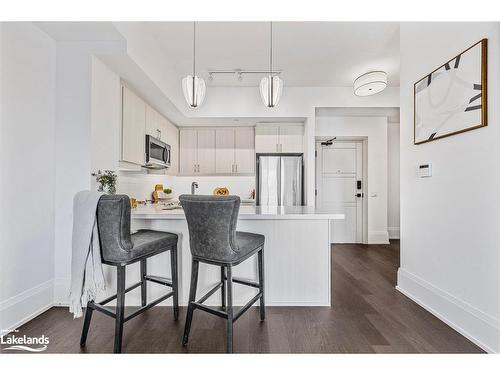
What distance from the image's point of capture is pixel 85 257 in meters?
1.57

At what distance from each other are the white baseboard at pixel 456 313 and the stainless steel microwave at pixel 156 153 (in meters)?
3.13

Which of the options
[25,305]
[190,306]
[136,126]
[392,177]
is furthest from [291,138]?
[25,305]

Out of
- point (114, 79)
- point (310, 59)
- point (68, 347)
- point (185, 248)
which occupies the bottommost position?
point (68, 347)

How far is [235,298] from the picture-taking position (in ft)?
7.15

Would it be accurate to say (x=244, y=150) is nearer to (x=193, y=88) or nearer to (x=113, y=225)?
(x=193, y=88)

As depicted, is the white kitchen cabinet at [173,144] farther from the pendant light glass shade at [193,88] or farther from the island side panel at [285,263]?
the island side panel at [285,263]

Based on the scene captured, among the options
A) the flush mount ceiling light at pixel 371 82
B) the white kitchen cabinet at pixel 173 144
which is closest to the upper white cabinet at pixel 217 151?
the white kitchen cabinet at pixel 173 144

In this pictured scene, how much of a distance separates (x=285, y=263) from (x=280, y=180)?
2.16 meters

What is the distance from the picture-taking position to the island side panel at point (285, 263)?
7.06ft

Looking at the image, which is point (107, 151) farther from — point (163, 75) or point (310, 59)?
point (310, 59)

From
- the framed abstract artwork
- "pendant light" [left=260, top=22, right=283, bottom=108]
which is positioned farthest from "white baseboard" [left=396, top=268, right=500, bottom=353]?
"pendant light" [left=260, top=22, right=283, bottom=108]

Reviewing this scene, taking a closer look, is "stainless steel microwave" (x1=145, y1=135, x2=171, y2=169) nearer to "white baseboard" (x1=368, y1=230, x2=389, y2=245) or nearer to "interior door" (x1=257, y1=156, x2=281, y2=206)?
"interior door" (x1=257, y1=156, x2=281, y2=206)

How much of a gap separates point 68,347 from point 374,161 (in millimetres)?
4796
